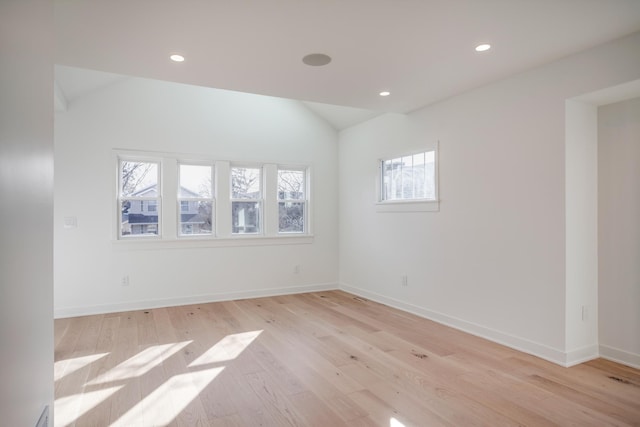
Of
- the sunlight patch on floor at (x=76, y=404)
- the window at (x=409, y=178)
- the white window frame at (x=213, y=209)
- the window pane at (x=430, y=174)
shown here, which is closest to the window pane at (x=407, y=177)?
the window at (x=409, y=178)

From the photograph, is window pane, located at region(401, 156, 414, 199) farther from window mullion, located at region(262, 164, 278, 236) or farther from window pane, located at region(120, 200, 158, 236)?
window pane, located at region(120, 200, 158, 236)

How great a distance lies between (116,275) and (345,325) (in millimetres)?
2978

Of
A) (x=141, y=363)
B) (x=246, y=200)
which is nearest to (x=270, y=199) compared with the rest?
(x=246, y=200)

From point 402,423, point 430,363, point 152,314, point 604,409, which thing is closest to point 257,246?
point 152,314

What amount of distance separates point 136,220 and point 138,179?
55cm

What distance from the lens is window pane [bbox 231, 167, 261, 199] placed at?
5.41m

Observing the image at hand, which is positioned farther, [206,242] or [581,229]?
[206,242]

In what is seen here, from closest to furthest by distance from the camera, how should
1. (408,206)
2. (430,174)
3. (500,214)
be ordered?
(500,214) → (430,174) → (408,206)

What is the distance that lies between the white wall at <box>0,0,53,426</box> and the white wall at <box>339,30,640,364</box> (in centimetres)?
345

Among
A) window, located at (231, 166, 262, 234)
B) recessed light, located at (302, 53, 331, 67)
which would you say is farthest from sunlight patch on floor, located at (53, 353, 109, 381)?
recessed light, located at (302, 53, 331, 67)

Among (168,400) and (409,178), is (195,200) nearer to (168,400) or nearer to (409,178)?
(409,178)

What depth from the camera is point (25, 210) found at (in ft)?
3.93

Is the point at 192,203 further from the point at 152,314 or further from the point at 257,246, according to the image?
the point at 152,314

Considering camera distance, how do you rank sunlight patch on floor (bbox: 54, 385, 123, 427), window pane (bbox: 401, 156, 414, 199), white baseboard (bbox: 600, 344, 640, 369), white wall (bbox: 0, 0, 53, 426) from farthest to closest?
window pane (bbox: 401, 156, 414, 199) < white baseboard (bbox: 600, 344, 640, 369) < sunlight patch on floor (bbox: 54, 385, 123, 427) < white wall (bbox: 0, 0, 53, 426)
